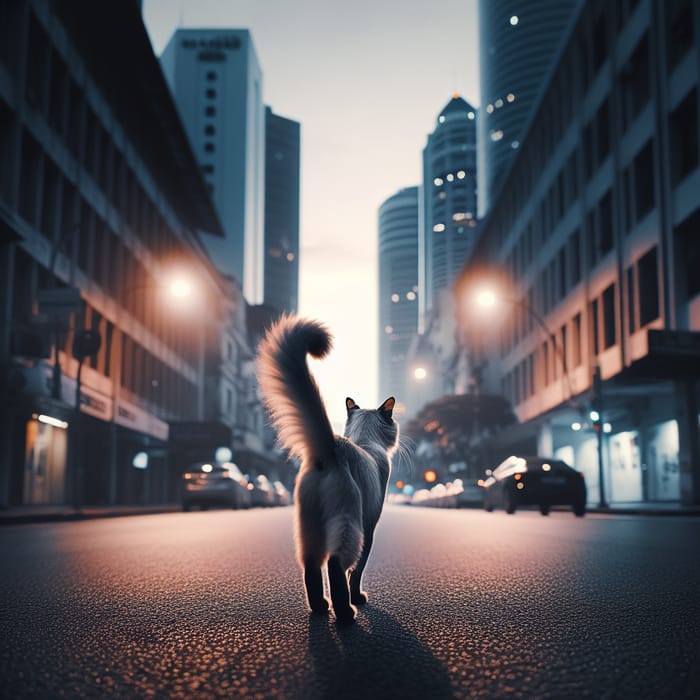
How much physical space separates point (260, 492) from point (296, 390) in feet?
117

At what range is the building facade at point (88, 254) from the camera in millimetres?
26094

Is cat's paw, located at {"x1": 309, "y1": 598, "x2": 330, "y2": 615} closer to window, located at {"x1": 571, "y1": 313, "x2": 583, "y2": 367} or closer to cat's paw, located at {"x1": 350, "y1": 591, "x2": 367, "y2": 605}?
cat's paw, located at {"x1": 350, "y1": 591, "x2": 367, "y2": 605}

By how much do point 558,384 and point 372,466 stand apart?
3904 cm

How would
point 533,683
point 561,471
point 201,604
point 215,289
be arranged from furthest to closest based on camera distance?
point 215,289 → point 561,471 → point 201,604 → point 533,683

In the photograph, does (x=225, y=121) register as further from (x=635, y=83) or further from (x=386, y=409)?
(x=386, y=409)

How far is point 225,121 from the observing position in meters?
124

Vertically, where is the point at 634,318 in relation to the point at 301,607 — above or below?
above

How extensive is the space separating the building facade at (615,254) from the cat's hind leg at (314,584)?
2056 cm

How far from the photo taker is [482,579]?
7004mm

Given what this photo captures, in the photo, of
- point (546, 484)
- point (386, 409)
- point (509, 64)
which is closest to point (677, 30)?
→ point (546, 484)

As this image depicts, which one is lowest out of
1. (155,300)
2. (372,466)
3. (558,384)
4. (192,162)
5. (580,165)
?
(372,466)

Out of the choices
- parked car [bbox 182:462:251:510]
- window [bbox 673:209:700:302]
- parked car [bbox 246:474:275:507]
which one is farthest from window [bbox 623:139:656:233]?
parked car [bbox 246:474:275:507]

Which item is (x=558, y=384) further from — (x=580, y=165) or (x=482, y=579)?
(x=482, y=579)

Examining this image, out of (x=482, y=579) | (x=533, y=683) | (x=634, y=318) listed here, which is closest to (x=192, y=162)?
(x=634, y=318)
